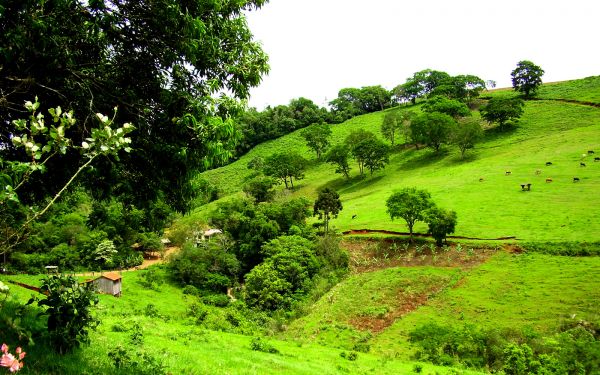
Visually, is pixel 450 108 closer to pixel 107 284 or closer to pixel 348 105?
pixel 348 105

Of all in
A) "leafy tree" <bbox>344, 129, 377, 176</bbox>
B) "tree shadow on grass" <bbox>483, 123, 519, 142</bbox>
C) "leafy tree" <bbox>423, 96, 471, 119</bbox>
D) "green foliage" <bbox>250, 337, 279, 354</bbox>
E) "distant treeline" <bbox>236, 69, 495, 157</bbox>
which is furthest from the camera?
"distant treeline" <bbox>236, 69, 495, 157</bbox>

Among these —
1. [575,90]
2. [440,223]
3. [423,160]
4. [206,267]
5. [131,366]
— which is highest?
[575,90]

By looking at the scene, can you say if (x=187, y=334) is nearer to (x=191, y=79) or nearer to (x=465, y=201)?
(x=191, y=79)

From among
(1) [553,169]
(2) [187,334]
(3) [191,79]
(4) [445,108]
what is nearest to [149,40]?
(3) [191,79]

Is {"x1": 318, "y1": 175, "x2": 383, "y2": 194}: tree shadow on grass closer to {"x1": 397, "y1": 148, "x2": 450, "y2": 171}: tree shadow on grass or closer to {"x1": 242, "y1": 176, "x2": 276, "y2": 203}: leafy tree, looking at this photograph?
{"x1": 397, "y1": 148, "x2": 450, "y2": 171}: tree shadow on grass

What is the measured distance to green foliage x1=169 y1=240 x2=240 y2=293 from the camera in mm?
54844

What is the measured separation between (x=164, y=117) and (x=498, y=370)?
90.6 feet

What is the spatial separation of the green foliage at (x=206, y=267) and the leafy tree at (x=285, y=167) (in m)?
37.8

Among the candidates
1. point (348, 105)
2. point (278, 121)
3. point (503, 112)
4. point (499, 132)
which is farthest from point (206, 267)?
point (348, 105)

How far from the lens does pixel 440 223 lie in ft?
162

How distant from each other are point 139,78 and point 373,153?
280 feet

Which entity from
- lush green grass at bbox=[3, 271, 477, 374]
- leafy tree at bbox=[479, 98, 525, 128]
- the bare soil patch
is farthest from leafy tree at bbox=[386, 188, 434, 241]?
leafy tree at bbox=[479, 98, 525, 128]

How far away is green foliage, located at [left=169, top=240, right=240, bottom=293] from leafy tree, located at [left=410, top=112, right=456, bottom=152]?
5604 cm

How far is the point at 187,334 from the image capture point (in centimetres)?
1898
